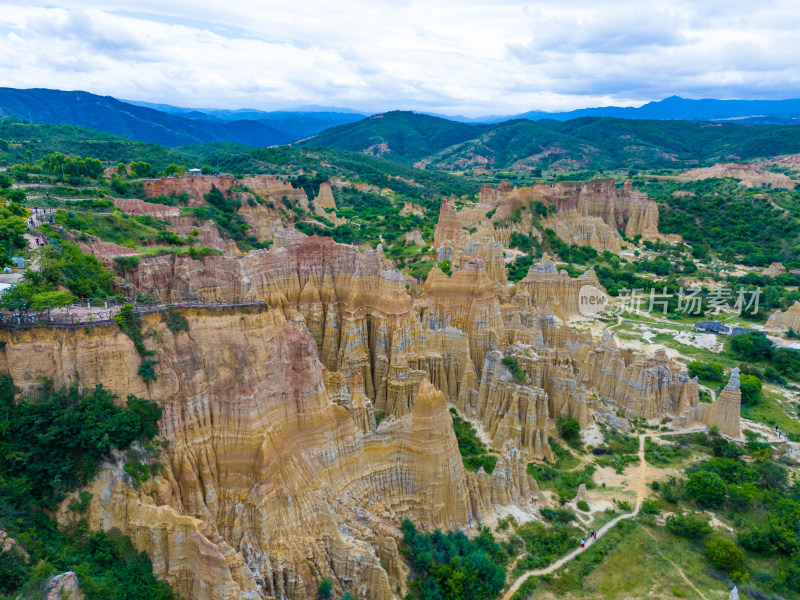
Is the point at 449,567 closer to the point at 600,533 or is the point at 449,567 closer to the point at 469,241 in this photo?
the point at 600,533

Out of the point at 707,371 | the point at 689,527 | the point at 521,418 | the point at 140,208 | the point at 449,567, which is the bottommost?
the point at 689,527

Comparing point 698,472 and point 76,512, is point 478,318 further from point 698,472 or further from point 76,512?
point 76,512

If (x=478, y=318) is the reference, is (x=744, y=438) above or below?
below

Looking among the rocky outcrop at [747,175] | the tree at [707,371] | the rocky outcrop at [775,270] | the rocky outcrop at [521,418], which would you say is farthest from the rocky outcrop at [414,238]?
the rocky outcrop at [747,175]

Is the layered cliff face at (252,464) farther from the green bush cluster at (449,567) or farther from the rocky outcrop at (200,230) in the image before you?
the rocky outcrop at (200,230)

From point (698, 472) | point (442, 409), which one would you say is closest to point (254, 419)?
point (442, 409)

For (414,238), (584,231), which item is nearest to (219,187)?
(414,238)
